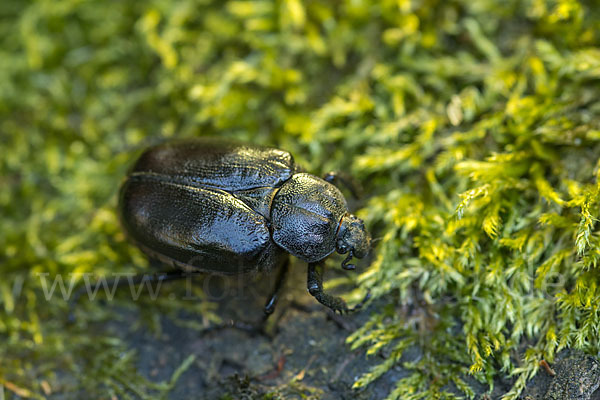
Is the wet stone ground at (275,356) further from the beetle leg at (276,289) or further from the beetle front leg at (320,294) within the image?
the beetle front leg at (320,294)

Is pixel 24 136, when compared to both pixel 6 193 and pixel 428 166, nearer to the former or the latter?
pixel 6 193

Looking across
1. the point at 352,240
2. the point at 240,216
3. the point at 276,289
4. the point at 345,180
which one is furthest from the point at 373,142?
the point at 276,289

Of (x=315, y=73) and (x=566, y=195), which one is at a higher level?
(x=315, y=73)

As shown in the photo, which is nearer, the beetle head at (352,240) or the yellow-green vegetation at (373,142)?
the yellow-green vegetation at (373,142)

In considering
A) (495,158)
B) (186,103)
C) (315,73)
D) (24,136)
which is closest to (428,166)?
(495,158)

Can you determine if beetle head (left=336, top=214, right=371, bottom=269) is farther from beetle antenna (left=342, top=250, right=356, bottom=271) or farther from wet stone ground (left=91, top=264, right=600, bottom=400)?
wet stone ground (left=91, top=264, right=600, bottom=400)

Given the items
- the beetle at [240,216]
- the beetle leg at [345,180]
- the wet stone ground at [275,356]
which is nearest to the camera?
the wet stone ground at [275,356]

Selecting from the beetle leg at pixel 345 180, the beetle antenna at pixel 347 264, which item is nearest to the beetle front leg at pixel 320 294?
the beetle antenna at pixel 347 264

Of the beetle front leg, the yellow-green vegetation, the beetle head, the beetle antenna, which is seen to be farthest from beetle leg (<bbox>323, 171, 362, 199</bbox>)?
the beetle front leg
